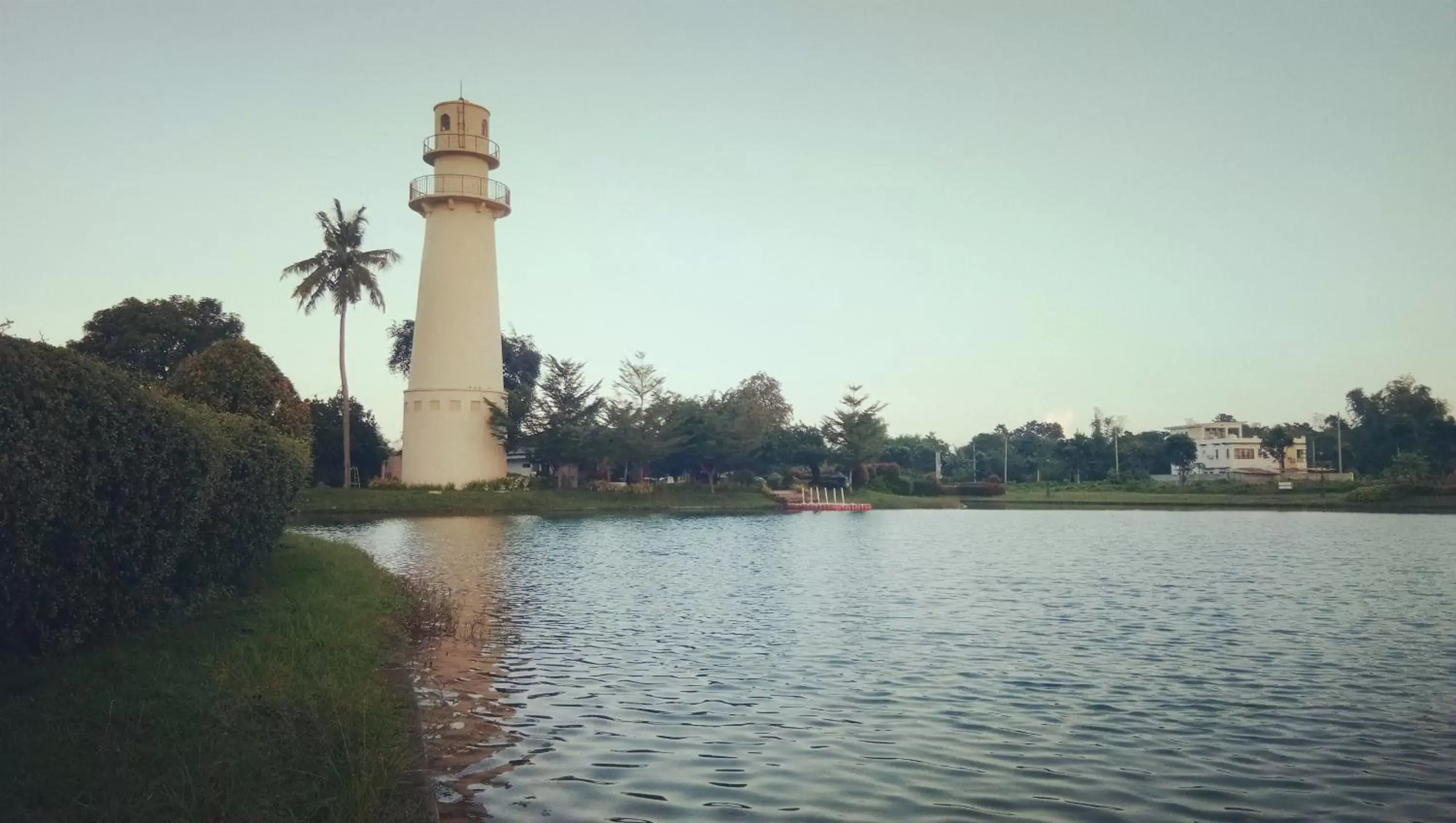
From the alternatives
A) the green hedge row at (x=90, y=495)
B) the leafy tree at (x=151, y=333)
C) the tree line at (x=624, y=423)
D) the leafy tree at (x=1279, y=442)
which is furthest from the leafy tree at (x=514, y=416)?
the leafy tree at (x=1279, y=442)

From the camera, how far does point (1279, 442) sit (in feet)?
376

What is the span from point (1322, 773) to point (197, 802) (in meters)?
8.13

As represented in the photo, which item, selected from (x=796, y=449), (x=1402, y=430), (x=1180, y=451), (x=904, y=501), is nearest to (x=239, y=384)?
(x=904, y=501)

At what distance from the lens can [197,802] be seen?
6.31 meters

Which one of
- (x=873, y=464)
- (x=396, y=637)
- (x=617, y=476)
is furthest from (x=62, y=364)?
(x=873, y=464)

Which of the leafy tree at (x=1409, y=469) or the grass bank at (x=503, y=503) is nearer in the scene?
the grass bank at (x=503, y=503)

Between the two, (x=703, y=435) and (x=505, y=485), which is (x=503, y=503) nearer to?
(x=505, y=485)

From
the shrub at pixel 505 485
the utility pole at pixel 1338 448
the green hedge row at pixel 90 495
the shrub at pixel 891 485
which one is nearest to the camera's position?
the green hedge row at pixel 90 495

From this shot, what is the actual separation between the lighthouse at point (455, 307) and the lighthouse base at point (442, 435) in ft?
0.14

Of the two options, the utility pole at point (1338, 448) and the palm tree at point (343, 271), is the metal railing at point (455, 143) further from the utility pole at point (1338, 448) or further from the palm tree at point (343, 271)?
the utility pole at point (1338, 448)

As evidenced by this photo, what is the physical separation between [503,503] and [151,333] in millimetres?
22106

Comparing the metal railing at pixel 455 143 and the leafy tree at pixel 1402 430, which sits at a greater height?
the metal railing at pixel 455 143

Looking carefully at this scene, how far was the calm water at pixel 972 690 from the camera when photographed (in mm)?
8031

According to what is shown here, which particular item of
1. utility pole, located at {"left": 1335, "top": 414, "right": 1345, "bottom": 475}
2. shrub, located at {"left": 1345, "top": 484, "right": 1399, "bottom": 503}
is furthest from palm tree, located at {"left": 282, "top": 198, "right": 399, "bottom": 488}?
utility pole, located at {"left": 1335, "top": 414, "right": 1345, "bottom": 475}
